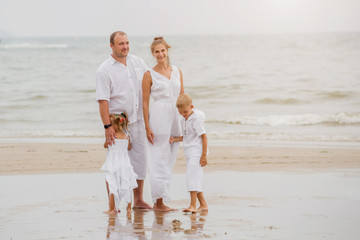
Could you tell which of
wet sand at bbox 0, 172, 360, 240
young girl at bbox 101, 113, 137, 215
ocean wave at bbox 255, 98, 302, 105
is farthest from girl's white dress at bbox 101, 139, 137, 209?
ocean wave at bbox 255, 98, 302, 105

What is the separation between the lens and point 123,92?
5.54 meters

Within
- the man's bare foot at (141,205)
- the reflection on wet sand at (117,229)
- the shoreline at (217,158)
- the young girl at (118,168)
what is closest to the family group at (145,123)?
the young girl at (118,168)

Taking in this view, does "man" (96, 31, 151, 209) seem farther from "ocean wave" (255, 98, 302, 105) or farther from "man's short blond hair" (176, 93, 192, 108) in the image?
"ocean wave" (255, 98, 302, 105)

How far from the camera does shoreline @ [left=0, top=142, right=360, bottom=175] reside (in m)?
8.56

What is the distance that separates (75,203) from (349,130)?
1025 centimetres

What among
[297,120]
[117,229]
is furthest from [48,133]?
[117,229]

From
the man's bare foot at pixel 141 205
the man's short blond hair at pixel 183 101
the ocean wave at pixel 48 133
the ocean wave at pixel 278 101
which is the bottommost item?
the ocean wave at pixel 48 133

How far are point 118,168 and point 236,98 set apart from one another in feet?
57.7

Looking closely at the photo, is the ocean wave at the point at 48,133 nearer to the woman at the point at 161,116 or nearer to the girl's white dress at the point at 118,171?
the woman at the point at 161,116

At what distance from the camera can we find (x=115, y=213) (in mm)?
5488

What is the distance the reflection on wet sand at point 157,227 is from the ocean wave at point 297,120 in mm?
10970

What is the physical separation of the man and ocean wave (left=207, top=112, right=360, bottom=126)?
10.6 meters

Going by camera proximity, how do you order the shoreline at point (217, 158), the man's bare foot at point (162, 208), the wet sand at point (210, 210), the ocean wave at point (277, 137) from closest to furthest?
the wet sand at point (210, 210), the man's bare foot at point (162, 208), the shoreline at point (217, 158), the ocean wave at point (277, 137)

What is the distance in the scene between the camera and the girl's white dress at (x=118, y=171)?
17.9ft
